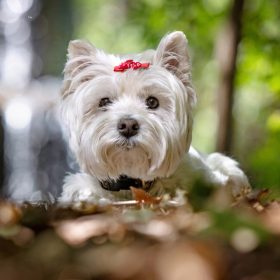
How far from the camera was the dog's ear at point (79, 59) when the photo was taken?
4.32m

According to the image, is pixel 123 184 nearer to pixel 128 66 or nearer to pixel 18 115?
pixel 128 66

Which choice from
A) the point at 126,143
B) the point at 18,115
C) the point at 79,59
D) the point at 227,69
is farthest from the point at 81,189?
the point at 18,115

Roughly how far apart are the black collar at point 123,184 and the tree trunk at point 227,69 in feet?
12.7

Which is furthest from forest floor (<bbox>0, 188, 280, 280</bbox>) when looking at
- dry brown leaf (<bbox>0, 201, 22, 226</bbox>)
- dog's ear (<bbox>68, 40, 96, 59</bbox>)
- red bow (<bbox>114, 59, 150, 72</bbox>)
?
dog's ear (<bbox>68, 40, 96, 59</bbox>)

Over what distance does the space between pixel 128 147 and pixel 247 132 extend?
1464 centimetres

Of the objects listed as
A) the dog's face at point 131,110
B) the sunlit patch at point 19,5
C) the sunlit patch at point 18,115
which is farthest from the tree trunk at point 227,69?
the sunlit patch at point 19,5

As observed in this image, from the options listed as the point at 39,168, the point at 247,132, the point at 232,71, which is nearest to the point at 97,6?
the point at 247,132

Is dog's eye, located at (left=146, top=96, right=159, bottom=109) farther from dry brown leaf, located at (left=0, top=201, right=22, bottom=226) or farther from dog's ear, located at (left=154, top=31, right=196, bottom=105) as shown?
dry brown leaf, located at (left=0, top=201, right=22, bottom=226)

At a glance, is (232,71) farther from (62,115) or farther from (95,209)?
(95,209)

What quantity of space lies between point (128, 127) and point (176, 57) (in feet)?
1.97

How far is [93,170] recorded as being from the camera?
433 centimetres

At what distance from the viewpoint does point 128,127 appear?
3.98 metres

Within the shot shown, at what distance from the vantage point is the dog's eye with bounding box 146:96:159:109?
4.20m

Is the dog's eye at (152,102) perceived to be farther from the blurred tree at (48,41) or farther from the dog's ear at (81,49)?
the blurred tree at (48,41)
